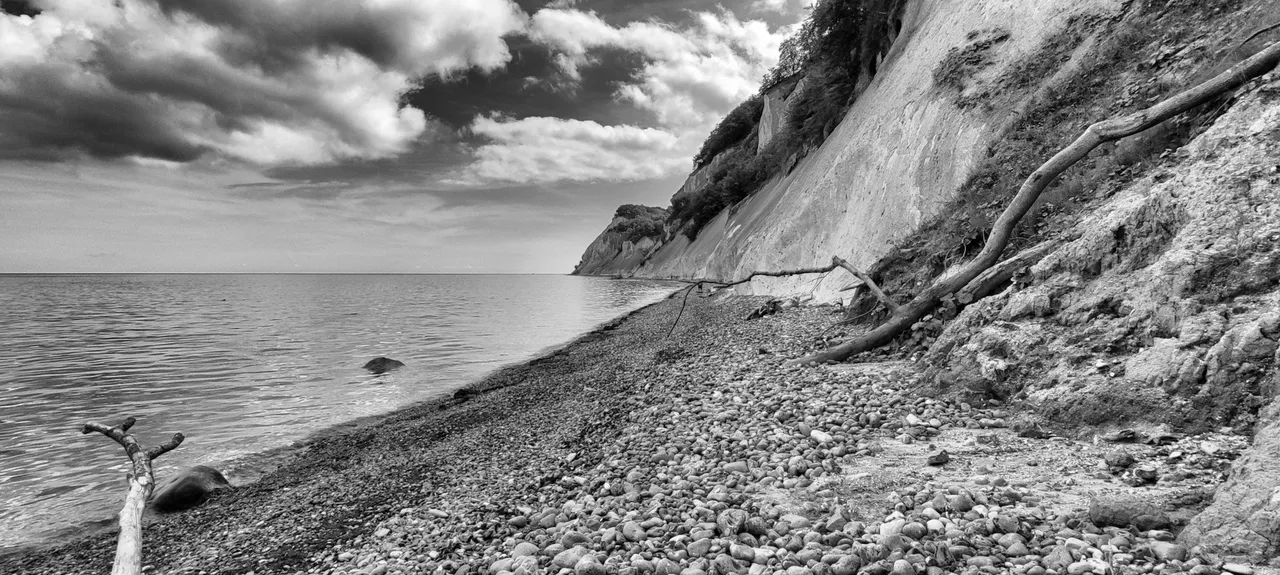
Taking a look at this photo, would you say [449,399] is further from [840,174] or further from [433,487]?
[840,174]

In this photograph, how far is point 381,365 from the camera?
16703 millimetres

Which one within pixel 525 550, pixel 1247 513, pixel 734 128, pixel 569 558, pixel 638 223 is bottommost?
pixel 525 550

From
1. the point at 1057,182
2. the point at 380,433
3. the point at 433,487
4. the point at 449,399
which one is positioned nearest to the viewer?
the point at 433,487

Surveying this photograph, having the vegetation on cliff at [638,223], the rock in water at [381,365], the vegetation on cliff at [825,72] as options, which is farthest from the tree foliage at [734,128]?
the rock in water at [381,365]

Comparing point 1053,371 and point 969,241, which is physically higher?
point 969,241

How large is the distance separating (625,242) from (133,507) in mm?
131219

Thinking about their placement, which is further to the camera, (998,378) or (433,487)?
(433,487)

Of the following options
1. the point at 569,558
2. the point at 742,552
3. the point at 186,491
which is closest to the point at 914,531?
the point at 742,552

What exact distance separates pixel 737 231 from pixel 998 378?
33209mm

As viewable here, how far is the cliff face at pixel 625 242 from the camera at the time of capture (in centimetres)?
11638

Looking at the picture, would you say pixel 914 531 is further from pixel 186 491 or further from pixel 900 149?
pixel 900 149

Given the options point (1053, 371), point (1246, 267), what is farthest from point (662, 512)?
point (1246, 267)

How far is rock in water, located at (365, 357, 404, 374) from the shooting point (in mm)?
16469

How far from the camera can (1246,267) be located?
4.69 metres
